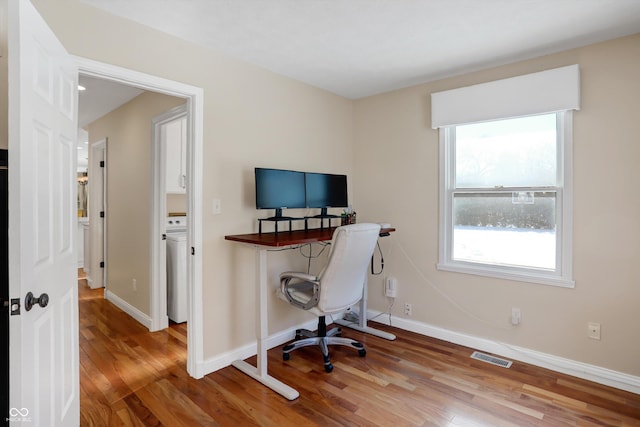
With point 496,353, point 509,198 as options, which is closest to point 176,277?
point 496,353

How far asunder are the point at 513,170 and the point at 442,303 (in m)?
1.31

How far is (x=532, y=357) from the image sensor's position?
8.72ft

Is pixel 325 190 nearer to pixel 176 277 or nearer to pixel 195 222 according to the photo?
pixel 195 222

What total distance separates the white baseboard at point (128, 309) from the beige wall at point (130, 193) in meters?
0.05

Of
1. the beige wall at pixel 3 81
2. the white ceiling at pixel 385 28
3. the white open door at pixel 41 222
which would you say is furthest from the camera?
the white ceiling at pixel 385 28

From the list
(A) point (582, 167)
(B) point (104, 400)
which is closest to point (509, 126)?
(A) point (582, 167)

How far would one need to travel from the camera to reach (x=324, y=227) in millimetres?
3438

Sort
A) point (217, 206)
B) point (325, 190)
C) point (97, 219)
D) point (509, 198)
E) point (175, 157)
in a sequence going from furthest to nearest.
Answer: point (97, 219) < point (175, 157) < point (325, 190) < point (509, 198) < point (217, 206)

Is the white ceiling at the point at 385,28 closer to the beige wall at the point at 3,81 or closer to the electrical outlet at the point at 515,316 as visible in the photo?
the beige wall at the point at 3,81

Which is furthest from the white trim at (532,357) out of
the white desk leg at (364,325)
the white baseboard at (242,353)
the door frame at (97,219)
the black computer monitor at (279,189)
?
the door frame at (97,219)

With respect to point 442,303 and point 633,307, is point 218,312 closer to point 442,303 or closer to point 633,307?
point 442,303

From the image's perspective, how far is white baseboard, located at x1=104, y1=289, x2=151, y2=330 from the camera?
11.3ft

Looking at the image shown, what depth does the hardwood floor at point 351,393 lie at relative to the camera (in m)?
2.00

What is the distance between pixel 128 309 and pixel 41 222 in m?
2.81
